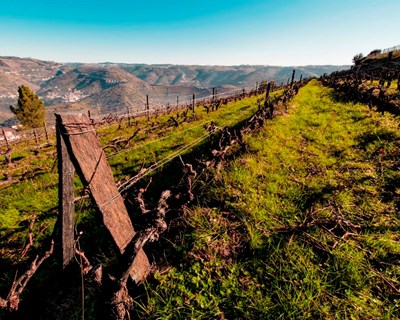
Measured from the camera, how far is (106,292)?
3.10m

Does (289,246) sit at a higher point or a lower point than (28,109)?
higher

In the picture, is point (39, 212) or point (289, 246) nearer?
point (289, 246)

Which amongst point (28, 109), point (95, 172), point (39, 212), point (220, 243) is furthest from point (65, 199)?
point (28, 109)

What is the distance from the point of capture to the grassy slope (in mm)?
3201

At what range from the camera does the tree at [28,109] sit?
2871 inches

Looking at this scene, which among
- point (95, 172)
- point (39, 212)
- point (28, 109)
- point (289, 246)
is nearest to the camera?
point (95, 172)

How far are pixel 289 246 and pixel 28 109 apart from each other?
9241 centimetres

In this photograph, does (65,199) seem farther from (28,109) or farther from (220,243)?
(28,109)

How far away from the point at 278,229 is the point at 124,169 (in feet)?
24.8

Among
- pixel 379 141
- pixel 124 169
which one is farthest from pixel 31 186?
pixel 379 141

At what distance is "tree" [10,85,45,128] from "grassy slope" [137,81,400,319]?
89.4 meters

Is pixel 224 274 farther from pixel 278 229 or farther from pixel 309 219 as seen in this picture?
pixel 309 219

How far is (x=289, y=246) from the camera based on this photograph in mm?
4016

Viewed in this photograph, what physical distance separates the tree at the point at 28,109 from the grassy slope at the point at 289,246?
89390mm
